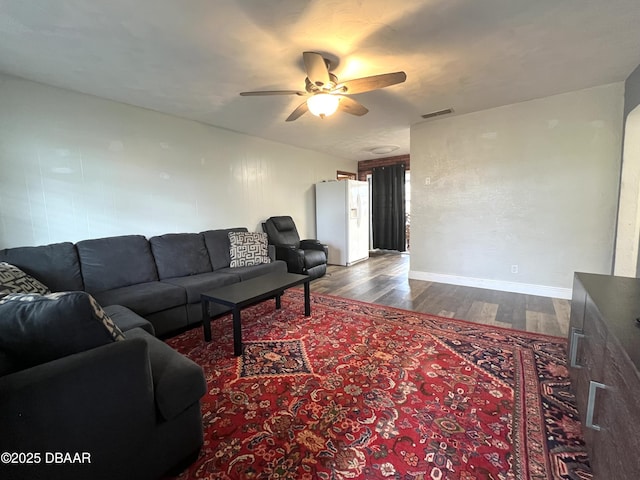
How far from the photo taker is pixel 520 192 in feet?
11.5

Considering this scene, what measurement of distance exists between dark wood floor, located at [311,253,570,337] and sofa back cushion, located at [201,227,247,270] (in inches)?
50.3

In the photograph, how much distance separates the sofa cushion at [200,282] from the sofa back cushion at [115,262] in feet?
0.91

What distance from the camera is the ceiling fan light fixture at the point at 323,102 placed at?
2.26 metres

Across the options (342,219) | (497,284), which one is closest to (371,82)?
(497,284)

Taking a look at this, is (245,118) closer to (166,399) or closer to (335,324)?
(335,324)

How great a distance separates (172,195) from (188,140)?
30.2 inches

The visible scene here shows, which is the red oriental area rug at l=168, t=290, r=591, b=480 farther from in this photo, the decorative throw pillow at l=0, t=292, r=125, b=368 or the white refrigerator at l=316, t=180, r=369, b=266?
the white refrigerator at l=316, t=180, r=369, b=266

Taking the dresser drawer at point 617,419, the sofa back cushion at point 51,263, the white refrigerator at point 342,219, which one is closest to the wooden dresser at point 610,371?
the dresser drawer at point 617,419

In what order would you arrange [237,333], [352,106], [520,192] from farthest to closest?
[520,192], [352,106], [237,333]

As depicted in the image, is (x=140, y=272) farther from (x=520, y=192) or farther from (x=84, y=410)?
(x=520, y=192)

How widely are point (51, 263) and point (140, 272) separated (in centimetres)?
67

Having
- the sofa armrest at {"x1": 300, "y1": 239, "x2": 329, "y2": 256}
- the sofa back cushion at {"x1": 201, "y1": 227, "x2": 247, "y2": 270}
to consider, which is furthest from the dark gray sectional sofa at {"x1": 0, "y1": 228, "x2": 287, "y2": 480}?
the sofa armrest at {"x1": 300, "y1": 239, "x2": 329, "y2": 256}

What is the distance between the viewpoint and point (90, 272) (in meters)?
2.55

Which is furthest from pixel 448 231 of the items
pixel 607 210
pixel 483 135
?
pixel 607 210
